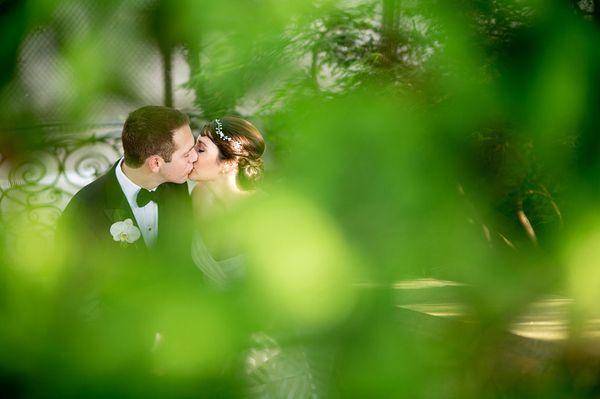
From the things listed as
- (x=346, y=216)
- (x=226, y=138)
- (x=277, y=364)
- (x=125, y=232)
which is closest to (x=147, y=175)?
(x=226, y=138)

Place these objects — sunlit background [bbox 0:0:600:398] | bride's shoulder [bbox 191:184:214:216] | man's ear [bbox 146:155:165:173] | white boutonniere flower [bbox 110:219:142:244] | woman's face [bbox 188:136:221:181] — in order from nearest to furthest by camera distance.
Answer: sunlit background [bbox 0:0:600:398] < white boutonniere flower [bbox 110:219:142:244] < bride's shoulder [bbox 191:184:214:216] < man's ear [bbox 146:155:165:173] < woman's face [bbox 188:136:221:181]

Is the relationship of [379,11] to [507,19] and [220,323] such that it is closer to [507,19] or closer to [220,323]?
[507,19]

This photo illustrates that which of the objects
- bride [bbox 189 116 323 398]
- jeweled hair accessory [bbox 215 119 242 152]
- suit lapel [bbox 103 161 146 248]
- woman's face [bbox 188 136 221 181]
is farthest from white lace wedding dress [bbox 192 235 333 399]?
woman's face [bbox 188 136 221 181]

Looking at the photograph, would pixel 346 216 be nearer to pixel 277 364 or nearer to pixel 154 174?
pixel 277 364

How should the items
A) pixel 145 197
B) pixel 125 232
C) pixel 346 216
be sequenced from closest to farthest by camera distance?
pixel 346 216
pixel 125 232
pixel 145 197

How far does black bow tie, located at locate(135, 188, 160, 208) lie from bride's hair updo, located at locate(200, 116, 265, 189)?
0.41 ft

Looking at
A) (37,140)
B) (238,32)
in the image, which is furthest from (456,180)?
(37,140)

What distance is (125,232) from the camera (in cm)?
71

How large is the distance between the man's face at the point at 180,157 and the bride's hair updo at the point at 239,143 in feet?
0.23

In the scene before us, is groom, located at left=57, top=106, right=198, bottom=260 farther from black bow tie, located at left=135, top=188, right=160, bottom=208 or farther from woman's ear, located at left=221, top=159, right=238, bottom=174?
woman's ear, located at left=221, top=159, right=238, bottom=174

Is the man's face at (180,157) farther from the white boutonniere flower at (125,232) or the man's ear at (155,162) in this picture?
the white boutonniere flower at (125,232)

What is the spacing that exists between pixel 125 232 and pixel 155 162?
10.4 inches

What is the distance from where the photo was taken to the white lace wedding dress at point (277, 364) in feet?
1.24

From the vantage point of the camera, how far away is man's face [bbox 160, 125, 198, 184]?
928 millimetres
